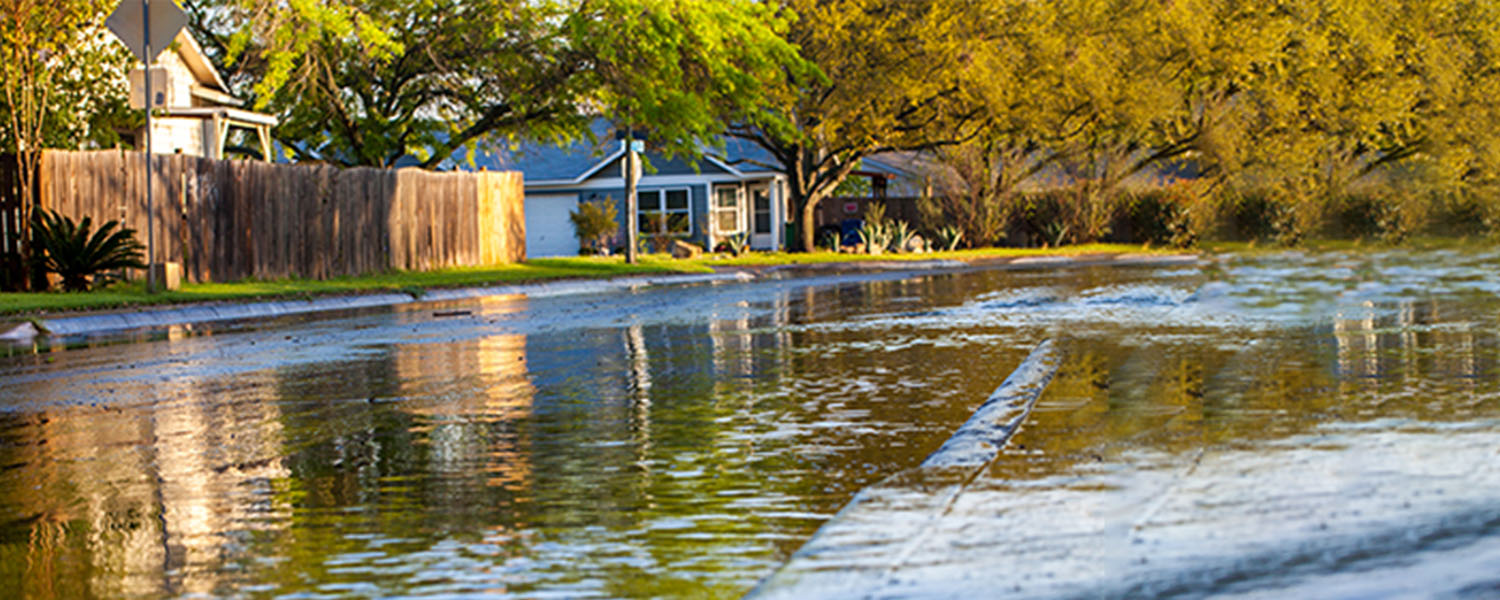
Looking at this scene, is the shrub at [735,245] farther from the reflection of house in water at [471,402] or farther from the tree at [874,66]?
the reflection of house in water at [471,402]

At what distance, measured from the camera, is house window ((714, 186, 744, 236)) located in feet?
190

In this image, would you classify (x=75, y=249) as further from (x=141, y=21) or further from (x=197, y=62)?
(x=197, y=62)

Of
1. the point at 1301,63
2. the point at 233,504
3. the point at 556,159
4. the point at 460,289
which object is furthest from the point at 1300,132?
the point at 233,504

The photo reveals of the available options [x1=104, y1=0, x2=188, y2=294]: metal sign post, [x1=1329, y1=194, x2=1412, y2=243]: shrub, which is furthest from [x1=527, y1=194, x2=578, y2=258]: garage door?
[x1=1329, y1=194, x2=1412, y2=243]: shrub

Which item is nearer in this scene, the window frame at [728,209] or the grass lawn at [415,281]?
the grass lawn at [415,281]

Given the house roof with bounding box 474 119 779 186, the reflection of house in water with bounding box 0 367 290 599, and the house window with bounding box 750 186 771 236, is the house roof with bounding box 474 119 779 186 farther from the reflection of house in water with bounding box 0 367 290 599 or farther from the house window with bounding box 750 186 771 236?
the reflection of house in water with bounding box 0 367 290 599

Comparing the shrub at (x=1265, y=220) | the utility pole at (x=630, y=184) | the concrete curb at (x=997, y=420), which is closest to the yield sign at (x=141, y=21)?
the utility pole at (x=630, y=184)

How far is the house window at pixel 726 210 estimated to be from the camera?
57.8 m

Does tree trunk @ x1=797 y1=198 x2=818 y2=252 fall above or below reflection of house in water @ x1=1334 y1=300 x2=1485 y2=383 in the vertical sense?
above

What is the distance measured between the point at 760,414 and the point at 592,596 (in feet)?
14.4

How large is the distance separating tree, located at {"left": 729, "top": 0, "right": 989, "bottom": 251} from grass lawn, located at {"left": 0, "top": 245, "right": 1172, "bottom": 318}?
3.80 m

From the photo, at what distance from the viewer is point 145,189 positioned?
24.5m

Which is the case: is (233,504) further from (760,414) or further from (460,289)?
(460,289)

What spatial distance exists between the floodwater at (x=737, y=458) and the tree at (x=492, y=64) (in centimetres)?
1942
